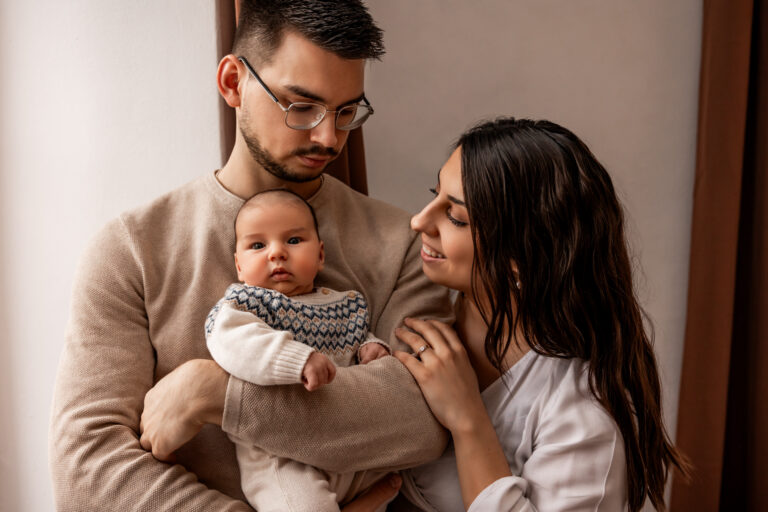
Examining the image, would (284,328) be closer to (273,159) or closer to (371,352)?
(371,352)

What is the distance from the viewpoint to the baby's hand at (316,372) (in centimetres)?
120

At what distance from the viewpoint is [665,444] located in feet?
5.14

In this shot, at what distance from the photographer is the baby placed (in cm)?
123

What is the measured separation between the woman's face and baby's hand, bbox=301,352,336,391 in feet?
1.35

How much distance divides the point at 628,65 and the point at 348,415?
1906mm

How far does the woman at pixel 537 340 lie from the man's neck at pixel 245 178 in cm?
41

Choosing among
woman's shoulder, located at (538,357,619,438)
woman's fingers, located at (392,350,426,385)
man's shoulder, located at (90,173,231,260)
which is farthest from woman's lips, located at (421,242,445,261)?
man's shoulder, located at (90,173,231,260)

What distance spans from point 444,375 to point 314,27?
0.87 meters

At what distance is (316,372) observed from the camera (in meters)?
1.20

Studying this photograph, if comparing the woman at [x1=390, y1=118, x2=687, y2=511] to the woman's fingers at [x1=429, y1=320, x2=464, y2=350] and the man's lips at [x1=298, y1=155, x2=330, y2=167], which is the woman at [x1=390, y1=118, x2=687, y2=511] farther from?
the man's lips at [x1=298, y1=155, x2=330, y2=167]

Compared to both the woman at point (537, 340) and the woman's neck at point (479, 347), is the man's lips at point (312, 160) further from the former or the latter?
the woman's neck at point (479, 347)

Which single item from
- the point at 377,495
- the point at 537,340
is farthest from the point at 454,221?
the point at 377,495

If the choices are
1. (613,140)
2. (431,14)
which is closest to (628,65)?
(613,140)

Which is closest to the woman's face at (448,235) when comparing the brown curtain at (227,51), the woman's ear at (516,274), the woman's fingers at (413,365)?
the woman's ear at (516,274)
